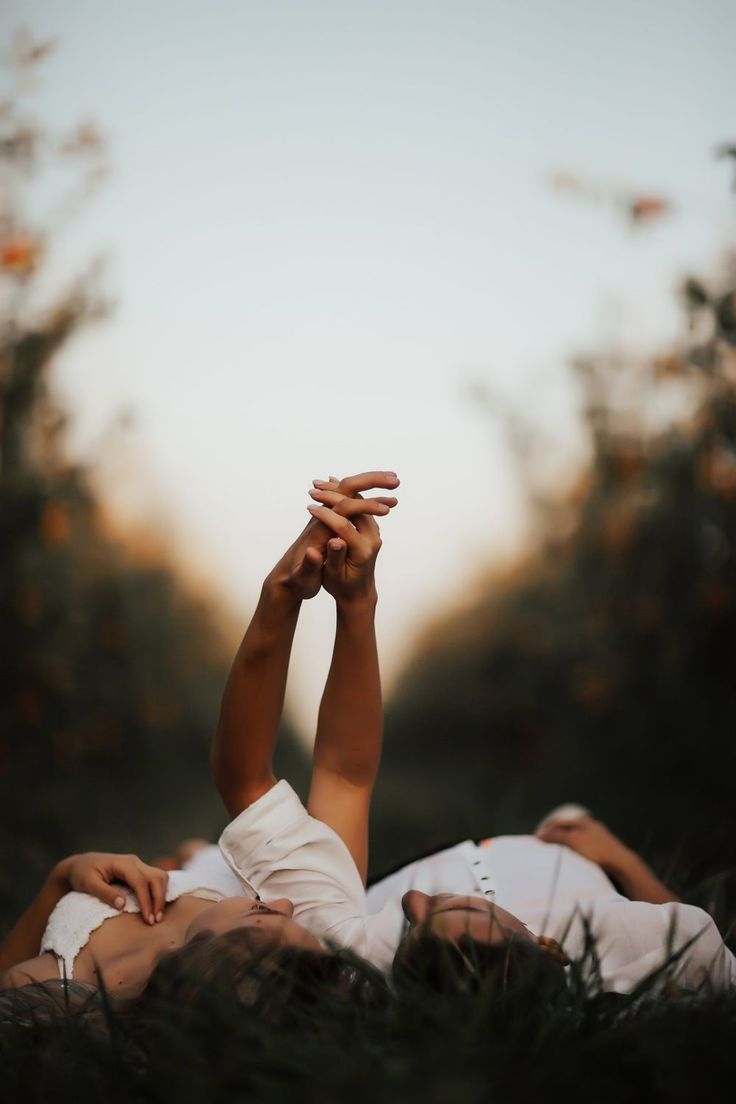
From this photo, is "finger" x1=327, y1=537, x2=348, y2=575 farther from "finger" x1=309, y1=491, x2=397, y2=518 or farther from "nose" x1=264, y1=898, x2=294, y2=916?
"nose" x1=264, y1=898, x2=294, y2=916

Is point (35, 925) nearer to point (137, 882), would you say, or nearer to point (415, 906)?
point (137, 882)

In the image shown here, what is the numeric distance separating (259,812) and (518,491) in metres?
7.97

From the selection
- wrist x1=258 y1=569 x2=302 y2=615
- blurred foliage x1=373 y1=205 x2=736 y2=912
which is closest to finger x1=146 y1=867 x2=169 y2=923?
wrist x1=258 y1=569 x2=302 y2=615

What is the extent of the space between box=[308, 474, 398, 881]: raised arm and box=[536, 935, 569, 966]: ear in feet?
1.81

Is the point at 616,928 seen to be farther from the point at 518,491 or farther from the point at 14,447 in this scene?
the point at 518,491

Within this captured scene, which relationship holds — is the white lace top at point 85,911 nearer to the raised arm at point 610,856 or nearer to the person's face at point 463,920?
the person's face at point 463,920

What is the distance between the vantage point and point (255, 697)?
2.26m

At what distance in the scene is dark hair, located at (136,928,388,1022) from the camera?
5.48ft

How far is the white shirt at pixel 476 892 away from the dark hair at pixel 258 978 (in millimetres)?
65

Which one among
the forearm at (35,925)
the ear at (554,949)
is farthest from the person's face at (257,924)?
the forearm at (35,925)

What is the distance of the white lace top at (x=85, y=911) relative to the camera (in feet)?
6.98

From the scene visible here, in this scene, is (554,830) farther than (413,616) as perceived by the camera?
No

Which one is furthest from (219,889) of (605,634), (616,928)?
(605,634)

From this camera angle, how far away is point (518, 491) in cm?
1004
